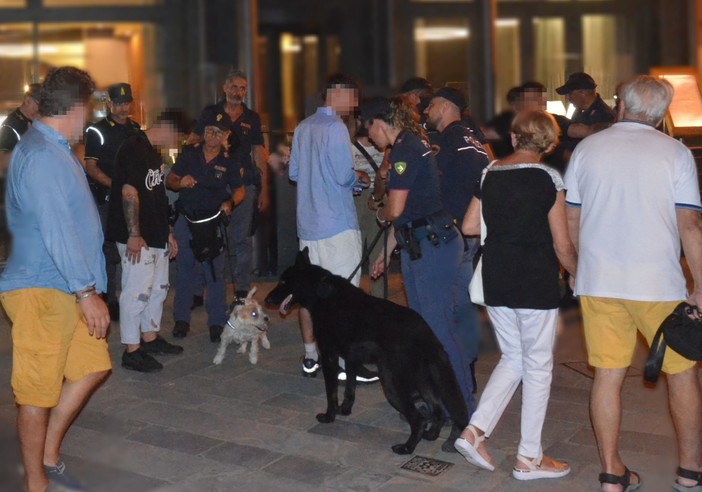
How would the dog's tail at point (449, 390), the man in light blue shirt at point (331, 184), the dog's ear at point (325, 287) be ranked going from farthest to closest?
the man in light blue shirt at point (331, 184), the dog's ear at point (325, 287), the dog's tail at point (449, 390)

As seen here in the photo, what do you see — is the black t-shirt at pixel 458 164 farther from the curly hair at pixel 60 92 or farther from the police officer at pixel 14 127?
the police officer at pixel 14 127

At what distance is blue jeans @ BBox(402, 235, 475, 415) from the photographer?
17.9ft

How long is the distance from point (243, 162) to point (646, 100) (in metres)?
4.94

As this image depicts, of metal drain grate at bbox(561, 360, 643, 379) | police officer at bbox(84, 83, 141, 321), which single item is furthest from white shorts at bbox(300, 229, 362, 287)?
metal drain grate at bbox(561, 360, 643, 379)

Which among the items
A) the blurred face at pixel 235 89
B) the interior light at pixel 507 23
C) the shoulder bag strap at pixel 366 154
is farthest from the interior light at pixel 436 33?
the shoulder bag strap at pixel 366 154

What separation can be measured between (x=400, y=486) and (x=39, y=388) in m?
1.80

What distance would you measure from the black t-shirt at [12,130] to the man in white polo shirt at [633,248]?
17.0 feet

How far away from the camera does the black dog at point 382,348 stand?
5145mm

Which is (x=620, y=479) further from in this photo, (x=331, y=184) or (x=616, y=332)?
(x=331, y=184)

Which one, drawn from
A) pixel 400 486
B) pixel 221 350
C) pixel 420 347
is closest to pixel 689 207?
pixel 420 347

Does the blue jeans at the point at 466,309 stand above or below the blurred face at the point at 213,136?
below

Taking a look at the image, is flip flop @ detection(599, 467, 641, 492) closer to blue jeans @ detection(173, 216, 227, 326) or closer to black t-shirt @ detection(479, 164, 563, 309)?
black t-shirt @ detection(479, 164, 563, 309)

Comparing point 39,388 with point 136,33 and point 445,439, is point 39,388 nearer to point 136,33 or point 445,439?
point 445,439

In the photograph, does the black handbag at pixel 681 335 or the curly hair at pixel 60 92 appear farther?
the curly hair at pixel 60 92
